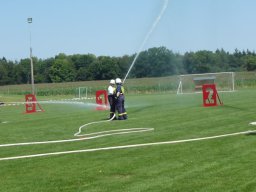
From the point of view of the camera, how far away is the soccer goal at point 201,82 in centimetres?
6205

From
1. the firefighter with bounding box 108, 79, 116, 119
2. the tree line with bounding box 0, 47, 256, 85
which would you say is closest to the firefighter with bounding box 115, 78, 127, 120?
the firefighter with bounding box 108, 79, 116, 119

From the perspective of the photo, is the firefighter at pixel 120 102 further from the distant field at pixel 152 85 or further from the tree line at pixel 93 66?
the tree line at pixel 93 66

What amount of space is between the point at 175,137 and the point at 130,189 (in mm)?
5937

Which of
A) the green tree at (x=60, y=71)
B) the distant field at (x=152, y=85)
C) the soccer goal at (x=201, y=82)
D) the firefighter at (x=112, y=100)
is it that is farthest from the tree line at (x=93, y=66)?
the firefighter at (x=112, y=100)

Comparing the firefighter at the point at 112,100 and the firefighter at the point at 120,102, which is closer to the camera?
the firefighter at the point at 120,102

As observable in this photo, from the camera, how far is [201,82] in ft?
206

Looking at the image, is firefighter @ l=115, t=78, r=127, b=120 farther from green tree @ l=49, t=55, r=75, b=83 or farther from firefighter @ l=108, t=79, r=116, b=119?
green tree @ l=49, t=55, r=75, b=83

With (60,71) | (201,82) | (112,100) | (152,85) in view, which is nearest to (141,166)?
(112,100)

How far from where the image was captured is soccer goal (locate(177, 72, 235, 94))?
62.0m

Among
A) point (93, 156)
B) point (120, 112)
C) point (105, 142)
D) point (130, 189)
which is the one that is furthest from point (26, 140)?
point (130, 189)

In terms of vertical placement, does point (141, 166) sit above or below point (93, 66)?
below

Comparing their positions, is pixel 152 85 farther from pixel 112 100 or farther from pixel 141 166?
pixel 141 166

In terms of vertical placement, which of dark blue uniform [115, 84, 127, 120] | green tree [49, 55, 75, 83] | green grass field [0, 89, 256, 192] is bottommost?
green grass field [0, 89, 256, 192]

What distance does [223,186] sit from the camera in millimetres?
7520
